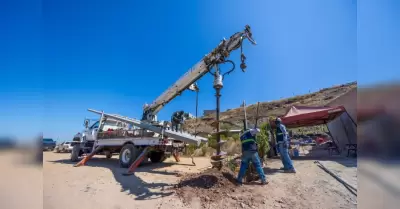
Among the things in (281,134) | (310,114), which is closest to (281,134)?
(281,134)

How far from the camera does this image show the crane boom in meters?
7.34

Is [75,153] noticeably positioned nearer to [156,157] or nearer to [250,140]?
[156,157]

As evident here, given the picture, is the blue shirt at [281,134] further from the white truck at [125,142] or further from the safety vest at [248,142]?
the white truck at [125,142]

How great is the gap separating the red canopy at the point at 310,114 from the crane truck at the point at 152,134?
3251mm

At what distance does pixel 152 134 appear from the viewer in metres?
8.45

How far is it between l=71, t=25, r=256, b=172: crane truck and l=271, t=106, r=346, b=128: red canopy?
3.25m

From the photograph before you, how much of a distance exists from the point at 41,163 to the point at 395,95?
7.27ft

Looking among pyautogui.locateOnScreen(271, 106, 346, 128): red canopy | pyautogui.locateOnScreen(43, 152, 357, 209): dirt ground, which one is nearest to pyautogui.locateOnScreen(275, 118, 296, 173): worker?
pyautogui.locateOnScreen(43, 152, 357, 209): dirt ground

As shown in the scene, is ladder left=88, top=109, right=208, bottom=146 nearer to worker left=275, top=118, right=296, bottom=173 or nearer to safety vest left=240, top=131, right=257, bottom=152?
safety vest left=240, top=131, right=257, bottom=152

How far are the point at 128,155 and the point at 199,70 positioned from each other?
162 inches

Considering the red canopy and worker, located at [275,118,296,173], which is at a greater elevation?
the red canopy

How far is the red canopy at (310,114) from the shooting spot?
332 inches

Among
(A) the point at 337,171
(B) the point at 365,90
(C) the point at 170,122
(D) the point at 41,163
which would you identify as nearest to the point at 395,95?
(B) the point at 365,90

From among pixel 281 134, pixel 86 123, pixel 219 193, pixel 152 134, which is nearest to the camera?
pixel 219 193
